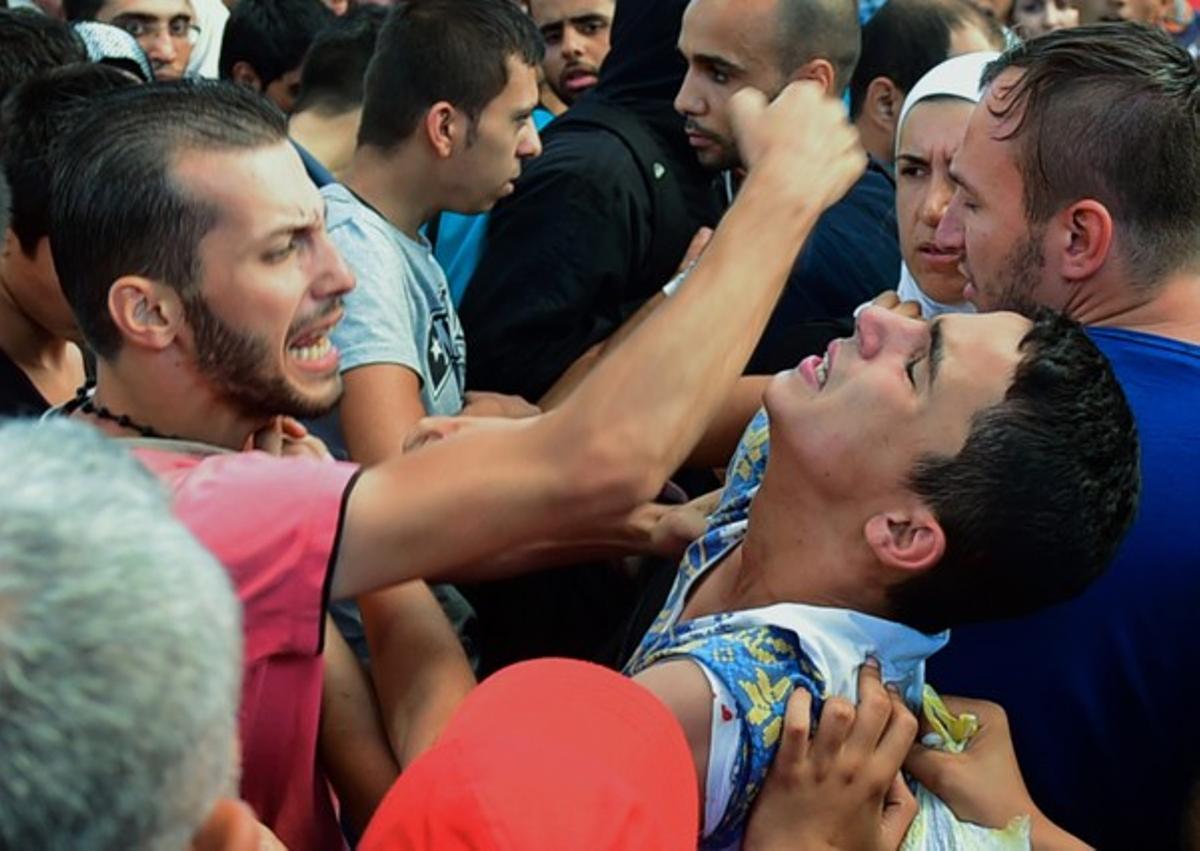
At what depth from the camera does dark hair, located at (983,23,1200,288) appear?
89.0 inches

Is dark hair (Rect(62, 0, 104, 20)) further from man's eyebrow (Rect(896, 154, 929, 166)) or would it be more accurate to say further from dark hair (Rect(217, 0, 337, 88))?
man's eyebrow (Rect(896, 154, 929, 166))

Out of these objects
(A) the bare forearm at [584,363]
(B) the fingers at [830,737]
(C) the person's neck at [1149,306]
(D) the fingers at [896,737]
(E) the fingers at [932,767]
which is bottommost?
(A) the bare forearm at [584,363]

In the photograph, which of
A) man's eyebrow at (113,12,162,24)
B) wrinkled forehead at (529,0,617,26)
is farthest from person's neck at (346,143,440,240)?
man's eyebrow at (113,12,162,24)

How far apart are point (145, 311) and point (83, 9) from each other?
3.79m

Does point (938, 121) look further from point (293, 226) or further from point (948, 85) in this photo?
point (293, 226)

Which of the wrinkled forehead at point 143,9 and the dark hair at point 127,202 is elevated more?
the dark hair at point 127,202

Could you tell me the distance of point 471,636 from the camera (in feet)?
8.40

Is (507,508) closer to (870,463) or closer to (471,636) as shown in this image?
(870,463)

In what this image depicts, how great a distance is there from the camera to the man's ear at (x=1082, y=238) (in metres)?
2.26

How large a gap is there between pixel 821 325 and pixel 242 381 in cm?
151

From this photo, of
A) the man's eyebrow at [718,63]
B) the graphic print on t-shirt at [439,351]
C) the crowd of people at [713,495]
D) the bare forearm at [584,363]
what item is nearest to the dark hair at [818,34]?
the man's eyebrow at [718,63]

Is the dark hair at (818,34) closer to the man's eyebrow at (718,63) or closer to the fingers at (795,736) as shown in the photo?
the man's eyebrow at (718,63)

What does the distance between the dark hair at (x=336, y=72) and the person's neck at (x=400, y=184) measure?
1.04 m

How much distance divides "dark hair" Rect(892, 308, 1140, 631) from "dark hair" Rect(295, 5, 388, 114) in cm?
292
